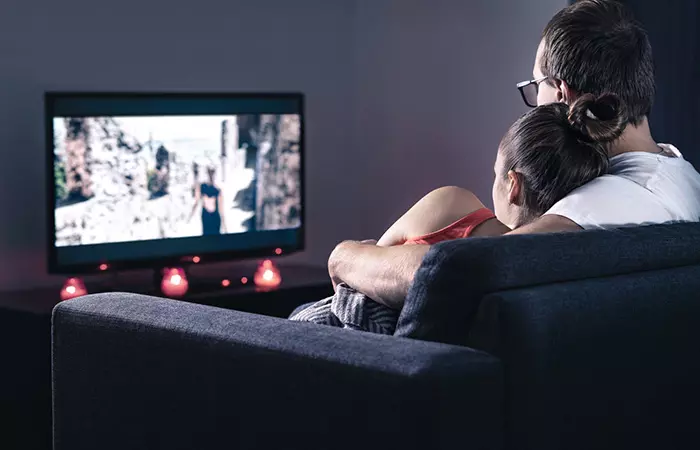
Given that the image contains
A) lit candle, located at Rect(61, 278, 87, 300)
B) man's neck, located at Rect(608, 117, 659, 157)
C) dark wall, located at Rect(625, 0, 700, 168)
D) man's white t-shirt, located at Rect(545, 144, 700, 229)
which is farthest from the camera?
dark wall, located at Rect(625, 0, 700, 168)

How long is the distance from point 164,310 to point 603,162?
3.00ft

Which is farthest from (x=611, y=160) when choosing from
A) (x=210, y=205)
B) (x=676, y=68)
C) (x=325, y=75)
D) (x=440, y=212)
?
(x=325, y=75)

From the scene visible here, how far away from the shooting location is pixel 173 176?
4.58 metres

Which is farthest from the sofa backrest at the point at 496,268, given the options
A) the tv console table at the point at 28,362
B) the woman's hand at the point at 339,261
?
the tv console table at the point at 28,362

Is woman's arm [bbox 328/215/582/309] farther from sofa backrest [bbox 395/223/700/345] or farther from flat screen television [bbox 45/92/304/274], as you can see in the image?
flat screen television [bbox 45/92/304/274]

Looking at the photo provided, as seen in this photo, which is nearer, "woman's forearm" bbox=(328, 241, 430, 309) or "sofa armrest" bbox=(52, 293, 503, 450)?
"sofa armrest" bbox=(52, 293, 503, 450)

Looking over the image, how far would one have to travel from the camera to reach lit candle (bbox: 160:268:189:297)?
445 centimetres

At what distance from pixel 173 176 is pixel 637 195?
2.71 meters

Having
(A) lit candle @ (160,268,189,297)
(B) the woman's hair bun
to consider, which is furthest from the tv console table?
(B) the woman's hair bun

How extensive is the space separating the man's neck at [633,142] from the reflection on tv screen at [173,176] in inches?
97.1

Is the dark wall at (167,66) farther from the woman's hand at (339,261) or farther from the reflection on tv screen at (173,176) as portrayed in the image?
the woman's hand at (339,261)

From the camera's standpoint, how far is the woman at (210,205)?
4.70m

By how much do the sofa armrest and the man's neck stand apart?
86 cm

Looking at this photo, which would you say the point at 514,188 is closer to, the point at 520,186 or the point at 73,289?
the point at 520,186
